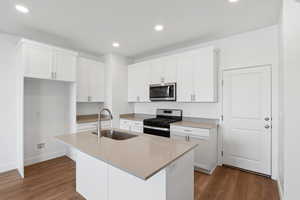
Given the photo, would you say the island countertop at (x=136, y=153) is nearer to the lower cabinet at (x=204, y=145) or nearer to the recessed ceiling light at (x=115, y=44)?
the lower cabinet at (x=204, y=145)

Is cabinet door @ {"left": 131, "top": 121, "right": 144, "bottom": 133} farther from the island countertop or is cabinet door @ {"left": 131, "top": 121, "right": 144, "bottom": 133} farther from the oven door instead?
the island countertop

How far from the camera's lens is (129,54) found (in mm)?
4301

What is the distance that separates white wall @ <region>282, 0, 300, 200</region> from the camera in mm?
1518

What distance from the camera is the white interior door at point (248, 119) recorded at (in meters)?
2.61

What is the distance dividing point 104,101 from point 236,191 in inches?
145

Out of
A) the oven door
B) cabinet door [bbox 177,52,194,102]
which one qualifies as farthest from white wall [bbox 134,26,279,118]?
the oven door

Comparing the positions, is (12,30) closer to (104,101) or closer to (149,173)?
(104,101)

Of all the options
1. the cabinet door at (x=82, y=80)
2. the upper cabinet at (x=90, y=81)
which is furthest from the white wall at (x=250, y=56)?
the cabinet door at (x=82, y=80)

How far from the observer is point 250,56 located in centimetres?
280

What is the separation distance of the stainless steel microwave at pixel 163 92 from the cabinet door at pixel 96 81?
1474 mm

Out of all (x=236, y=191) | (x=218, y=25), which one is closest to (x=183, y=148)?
(x=236, y=191)

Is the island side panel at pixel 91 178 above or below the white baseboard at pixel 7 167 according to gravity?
above

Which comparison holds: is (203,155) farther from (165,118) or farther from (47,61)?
(47,61)

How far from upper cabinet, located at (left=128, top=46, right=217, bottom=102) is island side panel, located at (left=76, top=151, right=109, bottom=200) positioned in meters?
2.28
